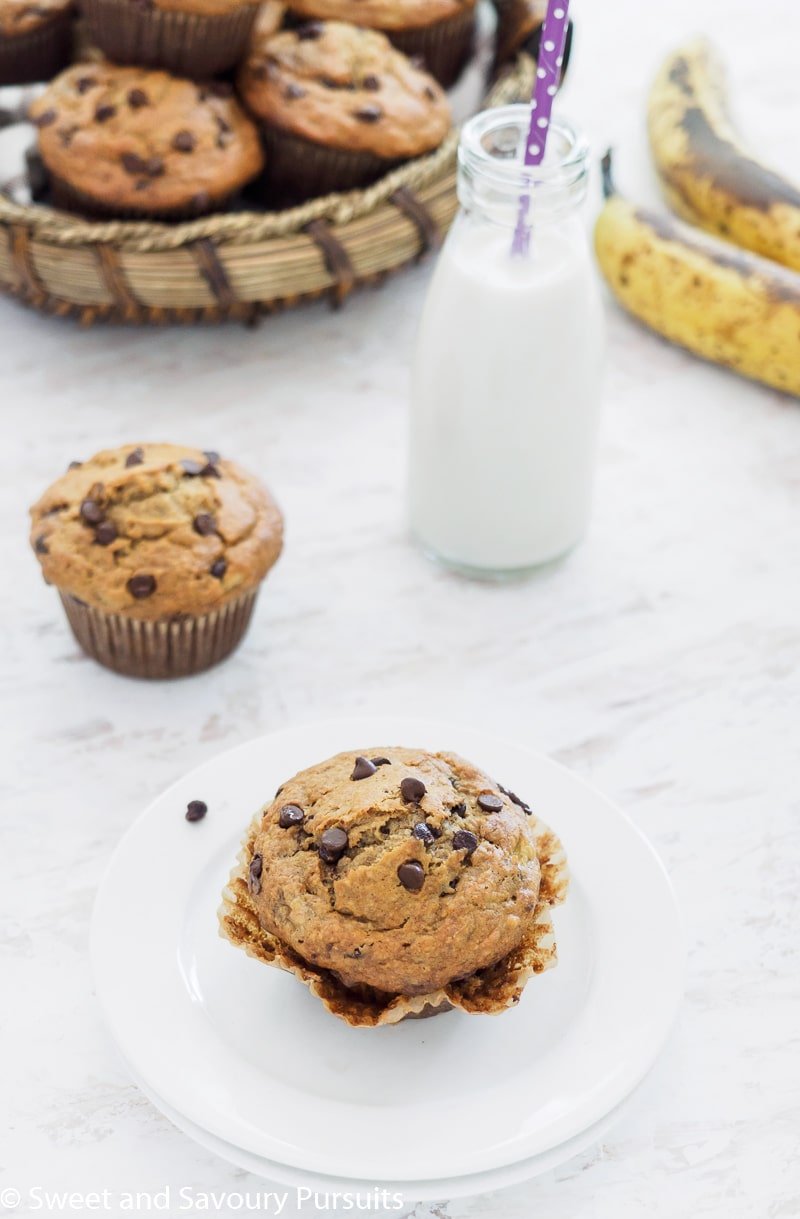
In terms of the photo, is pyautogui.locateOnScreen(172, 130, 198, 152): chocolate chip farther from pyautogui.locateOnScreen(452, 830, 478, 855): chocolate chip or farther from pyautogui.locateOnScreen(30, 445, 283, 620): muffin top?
pyautogui.locateOnScreen(452, 830, 478, 855): chocolate chip

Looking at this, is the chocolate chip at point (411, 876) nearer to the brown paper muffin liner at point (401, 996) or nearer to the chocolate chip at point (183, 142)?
the brown paper muffin liner at point (401, 996)

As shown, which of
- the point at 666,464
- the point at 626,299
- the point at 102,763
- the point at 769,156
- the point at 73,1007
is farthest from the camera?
the point at 769,156

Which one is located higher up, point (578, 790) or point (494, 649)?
point (578, 790)

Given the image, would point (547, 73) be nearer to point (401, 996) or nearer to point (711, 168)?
point (401, 996)

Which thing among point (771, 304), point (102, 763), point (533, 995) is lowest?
point (102, 763)

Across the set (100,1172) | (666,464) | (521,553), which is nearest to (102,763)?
(100,1172)

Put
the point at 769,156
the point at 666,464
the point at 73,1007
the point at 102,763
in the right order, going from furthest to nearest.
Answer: the point at 769,156, the point at 666,464, the point at 102,763, the point at 73,1007

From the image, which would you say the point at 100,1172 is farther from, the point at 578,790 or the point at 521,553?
the point at 521,553

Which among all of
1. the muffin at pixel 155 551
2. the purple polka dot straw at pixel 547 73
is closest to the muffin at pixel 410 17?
the purple polka dot straw at pixel 547 73
